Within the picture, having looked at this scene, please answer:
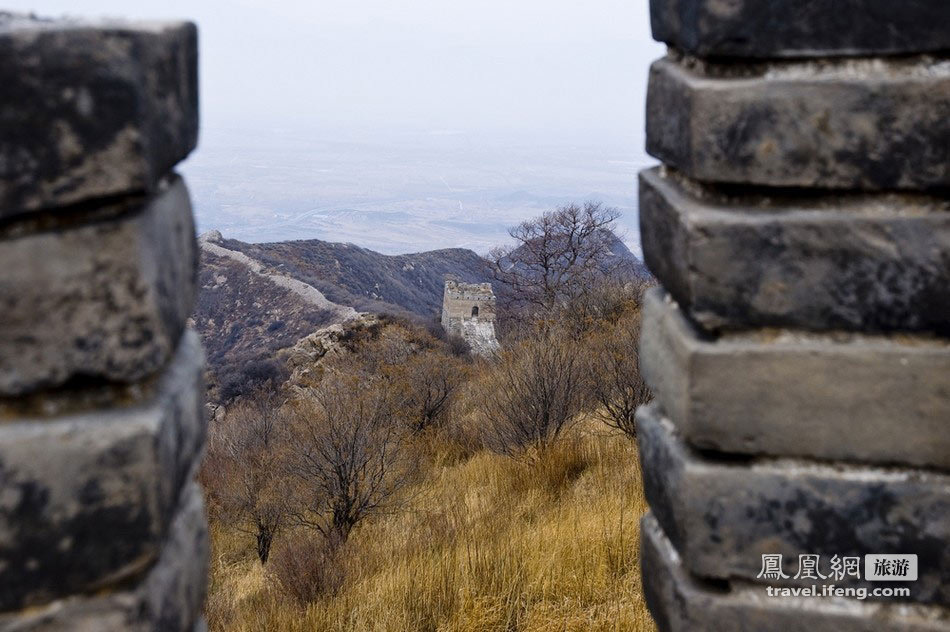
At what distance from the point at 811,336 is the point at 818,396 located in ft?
0.44

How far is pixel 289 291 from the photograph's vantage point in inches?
1303

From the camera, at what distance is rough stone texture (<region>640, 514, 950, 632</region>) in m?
1.79

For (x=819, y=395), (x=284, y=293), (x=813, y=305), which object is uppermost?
(x=813, y=305)

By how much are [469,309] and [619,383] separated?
59.4 feet

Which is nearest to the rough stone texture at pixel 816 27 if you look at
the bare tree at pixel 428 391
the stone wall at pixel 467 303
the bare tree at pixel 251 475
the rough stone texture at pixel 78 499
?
the rough stone texture at pixel 78 499

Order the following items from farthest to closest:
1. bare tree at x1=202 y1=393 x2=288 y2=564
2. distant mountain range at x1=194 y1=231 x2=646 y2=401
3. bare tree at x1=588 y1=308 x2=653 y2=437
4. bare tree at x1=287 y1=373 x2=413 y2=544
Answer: distant mountain range at x1=194 y1=231 x2=646 y2=401, bare tree at x1=588 y1=308 x2=653 y2=437, bare tree at x1=202 y1=393 x2=288 y2=564, bare tree at x1=287 y1=373 x2=413 y2=544

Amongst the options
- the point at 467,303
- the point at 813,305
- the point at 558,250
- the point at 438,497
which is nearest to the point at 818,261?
the point at 813,305

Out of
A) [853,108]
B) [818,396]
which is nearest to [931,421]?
[818,396]

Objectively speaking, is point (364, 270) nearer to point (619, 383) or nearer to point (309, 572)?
point (619, 383)

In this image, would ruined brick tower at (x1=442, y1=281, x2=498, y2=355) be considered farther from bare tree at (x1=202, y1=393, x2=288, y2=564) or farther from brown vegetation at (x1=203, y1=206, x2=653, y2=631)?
bare tree at (x1=202, y1=393, x2=288, y2=564)

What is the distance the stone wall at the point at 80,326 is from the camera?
1246 mm

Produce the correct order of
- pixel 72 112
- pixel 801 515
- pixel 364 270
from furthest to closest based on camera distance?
pixel 364 270 → pixel 801 515 → pixel 72 112

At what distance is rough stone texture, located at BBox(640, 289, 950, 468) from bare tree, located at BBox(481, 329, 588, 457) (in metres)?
6.35

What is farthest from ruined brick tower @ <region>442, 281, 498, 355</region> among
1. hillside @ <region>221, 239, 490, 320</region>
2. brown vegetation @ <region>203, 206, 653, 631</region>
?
brown vegetation @ <region>203, 206, 653, 631</region>
